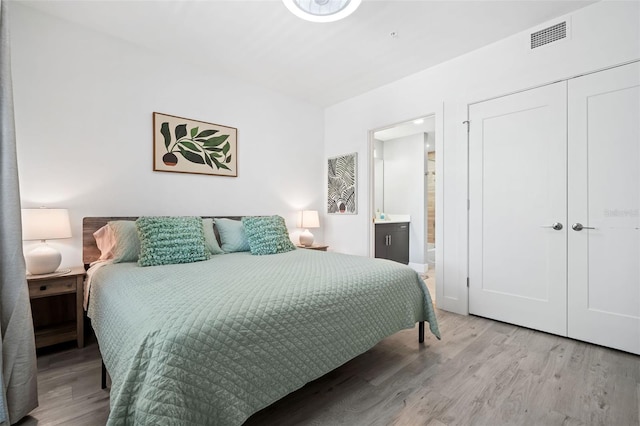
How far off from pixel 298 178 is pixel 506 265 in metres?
2.71

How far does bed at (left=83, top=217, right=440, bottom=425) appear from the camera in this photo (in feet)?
3.37

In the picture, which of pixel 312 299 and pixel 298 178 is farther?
pixel 298 178

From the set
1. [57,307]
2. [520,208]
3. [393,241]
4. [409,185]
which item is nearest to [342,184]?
[393,241]

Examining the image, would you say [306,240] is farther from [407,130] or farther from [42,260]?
[407,130]

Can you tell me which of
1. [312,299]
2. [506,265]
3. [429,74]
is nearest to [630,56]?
[429,74]

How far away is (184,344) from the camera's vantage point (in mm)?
1059

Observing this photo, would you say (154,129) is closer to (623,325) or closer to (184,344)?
(184,344)

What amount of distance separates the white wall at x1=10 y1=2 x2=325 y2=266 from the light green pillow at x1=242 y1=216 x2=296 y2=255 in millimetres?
686

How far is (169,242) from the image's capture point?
7.53 ft

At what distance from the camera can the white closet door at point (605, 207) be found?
2.09 meters

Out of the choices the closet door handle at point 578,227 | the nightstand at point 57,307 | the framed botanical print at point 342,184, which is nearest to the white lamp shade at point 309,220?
the framed botanical print at point 342,184

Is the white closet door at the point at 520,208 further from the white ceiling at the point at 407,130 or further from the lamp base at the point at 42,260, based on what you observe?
the lamp base at the point at 42,260

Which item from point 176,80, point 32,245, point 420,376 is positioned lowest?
point 420,376

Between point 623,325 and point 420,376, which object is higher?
point 623,325
